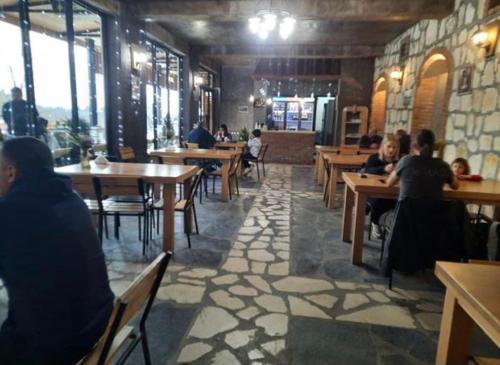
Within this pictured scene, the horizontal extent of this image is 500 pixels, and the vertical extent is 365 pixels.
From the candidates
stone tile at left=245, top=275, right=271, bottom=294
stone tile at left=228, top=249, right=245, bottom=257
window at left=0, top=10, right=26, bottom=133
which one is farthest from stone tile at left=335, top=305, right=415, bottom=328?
window at left=0, top=10, right=26, bottom=133

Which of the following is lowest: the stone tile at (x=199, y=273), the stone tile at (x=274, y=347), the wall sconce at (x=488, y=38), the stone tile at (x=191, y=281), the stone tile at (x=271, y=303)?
the stone tile at (x=274, y=347)

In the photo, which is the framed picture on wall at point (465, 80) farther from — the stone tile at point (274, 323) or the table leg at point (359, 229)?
the stone tile at point (274, 323)

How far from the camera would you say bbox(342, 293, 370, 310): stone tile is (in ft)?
8.23

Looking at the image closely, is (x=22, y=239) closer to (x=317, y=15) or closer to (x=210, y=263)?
(x=210, y=263)

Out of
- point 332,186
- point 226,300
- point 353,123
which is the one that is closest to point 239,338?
point 226,300

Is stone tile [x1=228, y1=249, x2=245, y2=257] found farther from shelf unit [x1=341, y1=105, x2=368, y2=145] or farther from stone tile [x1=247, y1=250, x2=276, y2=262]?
shelf unit [x1=341, y1=105, x2=368, y2=145]

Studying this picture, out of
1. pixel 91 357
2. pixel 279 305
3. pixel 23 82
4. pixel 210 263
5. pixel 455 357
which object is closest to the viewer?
pixel 91 357

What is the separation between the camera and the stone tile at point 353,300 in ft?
8.23

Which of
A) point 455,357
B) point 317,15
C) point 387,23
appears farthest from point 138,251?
point 387,23

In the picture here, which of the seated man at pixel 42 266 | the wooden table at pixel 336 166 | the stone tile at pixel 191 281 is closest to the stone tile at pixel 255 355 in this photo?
the stone tile at pixel 191 281

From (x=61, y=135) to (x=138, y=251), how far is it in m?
2.51

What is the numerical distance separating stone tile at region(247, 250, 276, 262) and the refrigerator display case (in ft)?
31.5

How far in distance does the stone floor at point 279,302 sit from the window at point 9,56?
6.75 ft

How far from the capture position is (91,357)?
3.93 ft
